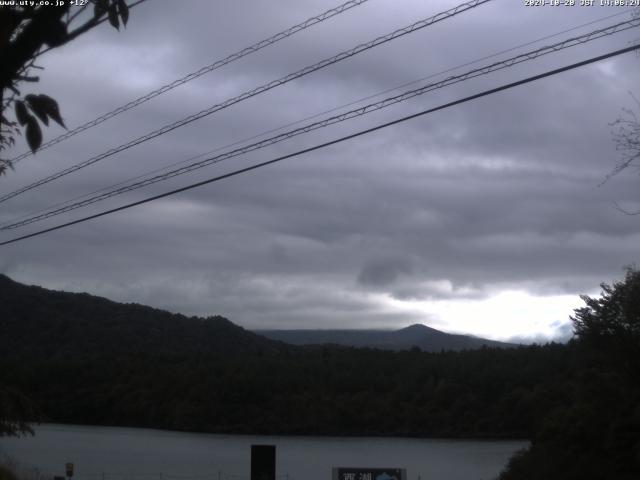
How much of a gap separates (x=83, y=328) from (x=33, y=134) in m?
58.2

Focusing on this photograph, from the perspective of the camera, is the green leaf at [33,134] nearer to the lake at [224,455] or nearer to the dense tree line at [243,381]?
the lake at [224,455]

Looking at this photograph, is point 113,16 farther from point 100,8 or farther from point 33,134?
point 33,134

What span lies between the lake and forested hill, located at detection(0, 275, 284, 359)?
20.5 feet

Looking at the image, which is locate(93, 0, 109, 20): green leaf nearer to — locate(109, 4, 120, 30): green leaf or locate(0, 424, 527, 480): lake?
locate(109, 4, 120, 30): green leaf

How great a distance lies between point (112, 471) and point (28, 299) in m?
23.1

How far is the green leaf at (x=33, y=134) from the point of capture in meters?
4.57

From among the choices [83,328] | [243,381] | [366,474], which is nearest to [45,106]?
[366,474]

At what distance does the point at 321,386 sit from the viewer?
5800 cm

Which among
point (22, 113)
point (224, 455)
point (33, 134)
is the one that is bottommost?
point (224, 455)

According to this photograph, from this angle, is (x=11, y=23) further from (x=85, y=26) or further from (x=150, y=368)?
(x=150, y=368)

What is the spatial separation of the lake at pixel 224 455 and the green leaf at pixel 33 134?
26.0 m

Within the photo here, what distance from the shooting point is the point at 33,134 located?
458 cm

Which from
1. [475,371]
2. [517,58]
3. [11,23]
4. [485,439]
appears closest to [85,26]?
[11,23]

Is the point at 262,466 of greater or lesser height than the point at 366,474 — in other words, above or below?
above
